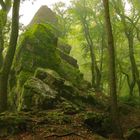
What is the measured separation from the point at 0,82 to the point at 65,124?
4.41m

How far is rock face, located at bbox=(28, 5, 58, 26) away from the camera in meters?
38.8

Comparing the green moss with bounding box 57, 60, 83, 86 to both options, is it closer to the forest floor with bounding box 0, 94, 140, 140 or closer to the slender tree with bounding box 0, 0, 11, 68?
the slender tree with bounding box 0, 0, 11, 68

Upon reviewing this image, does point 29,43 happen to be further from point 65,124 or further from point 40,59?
point 65,124

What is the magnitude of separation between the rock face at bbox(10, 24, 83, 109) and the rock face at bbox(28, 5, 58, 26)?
16115mm

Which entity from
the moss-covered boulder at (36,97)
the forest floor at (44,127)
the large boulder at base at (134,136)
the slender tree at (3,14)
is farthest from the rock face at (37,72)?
the large boulder at base at (134,136)

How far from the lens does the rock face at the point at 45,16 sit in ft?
127

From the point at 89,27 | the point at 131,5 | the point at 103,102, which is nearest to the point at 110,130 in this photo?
the point at 103,102

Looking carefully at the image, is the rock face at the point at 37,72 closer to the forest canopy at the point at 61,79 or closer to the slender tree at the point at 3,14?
the forest canopy at the point at 61,79

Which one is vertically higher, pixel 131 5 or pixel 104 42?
pixel 131 5

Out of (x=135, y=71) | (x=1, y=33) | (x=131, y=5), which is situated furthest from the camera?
(x=131, y=5)

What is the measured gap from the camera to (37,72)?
58.6 feet

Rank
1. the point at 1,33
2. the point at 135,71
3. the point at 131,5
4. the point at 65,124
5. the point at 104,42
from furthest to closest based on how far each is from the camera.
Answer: the point at 104,42
the point at 131,5
the point at 135,71
the point at 1,33
the point at 65,124

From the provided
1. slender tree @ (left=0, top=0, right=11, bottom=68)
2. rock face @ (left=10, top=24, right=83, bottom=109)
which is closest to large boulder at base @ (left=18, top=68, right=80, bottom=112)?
rock face @ (left=10, top=24, right=83, bottom=109)

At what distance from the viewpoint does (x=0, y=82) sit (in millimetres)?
15648
